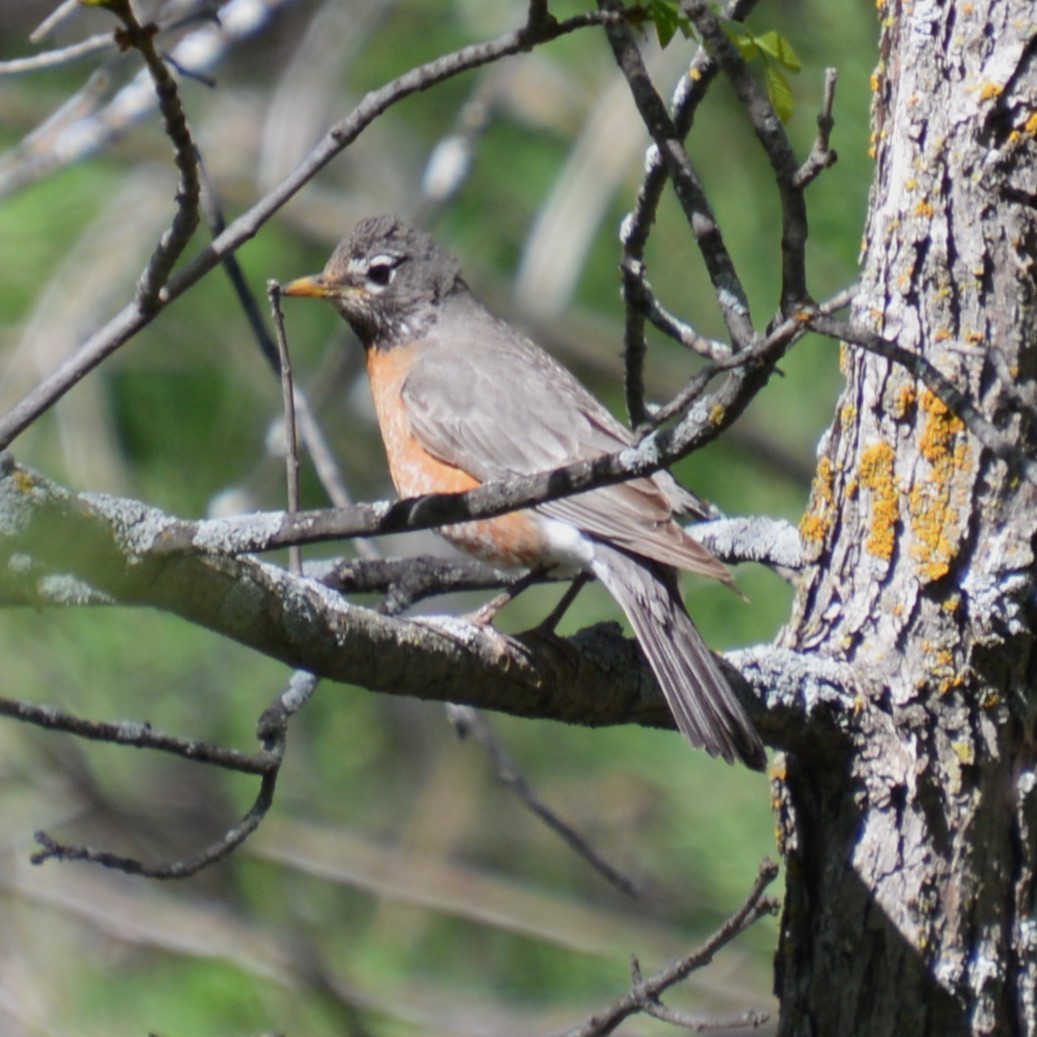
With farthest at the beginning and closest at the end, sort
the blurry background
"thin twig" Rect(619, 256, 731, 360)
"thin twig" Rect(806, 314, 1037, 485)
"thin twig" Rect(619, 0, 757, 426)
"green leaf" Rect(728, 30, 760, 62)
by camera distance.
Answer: the blurry background < "thin twig" Rect(619, 0, 757, 426) < "thin twig" Rect(619, 256, 731, 360) < "green leaf" Rect(728, 30, 760, 62) < "thin twig" Rect(806, 314, 1037, 485)

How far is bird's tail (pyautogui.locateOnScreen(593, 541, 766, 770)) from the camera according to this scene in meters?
2.45

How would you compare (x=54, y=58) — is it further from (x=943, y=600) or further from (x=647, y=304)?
(x=943, y=600)

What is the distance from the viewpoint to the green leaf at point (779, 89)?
2088 millimetres

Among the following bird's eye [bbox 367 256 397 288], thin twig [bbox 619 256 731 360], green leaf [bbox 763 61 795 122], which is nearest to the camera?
green leaf [bbox 763 61 795 122]

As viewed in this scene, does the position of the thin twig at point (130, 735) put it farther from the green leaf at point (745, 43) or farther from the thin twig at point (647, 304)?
the green leaf at point (745, 43)

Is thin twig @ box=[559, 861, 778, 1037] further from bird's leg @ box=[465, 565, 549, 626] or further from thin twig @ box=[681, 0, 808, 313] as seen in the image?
thin twig @ box=[681, 0, 808, 313]

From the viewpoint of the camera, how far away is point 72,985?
18.6 feet

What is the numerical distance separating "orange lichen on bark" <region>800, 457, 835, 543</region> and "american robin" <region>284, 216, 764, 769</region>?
0.71 feet

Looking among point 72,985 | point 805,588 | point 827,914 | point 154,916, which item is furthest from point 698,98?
point 72,985

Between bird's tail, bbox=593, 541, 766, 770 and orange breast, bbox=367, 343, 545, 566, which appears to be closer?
bird's tail, bbox=593, 541, 766, 770

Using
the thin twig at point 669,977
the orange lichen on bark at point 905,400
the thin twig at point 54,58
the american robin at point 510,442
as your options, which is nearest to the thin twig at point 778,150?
the orange lichen on bark at point 905,400

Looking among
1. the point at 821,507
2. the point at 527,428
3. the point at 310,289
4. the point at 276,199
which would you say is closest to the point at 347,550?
the point at 310,289

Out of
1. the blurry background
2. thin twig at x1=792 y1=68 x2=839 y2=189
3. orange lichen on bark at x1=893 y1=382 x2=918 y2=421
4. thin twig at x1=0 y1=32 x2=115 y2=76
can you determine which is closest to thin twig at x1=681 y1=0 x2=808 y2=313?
thin twig at x1=792 y1=68 x2=839 y2=189

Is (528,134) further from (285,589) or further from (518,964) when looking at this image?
(285,589)
